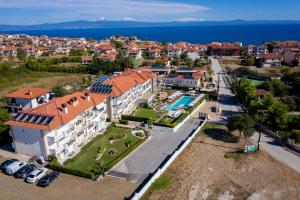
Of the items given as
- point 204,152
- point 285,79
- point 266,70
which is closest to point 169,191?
point 204,152

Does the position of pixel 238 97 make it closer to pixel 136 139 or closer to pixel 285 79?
pixel 285 79

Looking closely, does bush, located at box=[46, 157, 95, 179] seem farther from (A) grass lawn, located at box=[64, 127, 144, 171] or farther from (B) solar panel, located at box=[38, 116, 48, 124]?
(B) solar panel, located at box=[38, 116, 48, 124]

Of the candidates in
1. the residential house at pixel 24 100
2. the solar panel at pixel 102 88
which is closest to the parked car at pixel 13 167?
the residential house at pixel 24 100

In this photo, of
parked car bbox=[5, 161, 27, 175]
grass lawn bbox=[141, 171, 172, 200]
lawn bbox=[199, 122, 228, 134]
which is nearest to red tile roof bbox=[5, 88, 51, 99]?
parked car bbox=[5, 161, 27, 175]

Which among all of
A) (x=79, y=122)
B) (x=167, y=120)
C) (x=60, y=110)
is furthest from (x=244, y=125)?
(x=60, y=110)

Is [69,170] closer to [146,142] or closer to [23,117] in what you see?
[23,117]

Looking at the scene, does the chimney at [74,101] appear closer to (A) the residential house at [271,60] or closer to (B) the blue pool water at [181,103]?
(B) the blue pool water at [181,103]

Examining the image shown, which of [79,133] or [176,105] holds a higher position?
[79,133]

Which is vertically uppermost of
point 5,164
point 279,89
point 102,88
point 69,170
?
point 102,88
